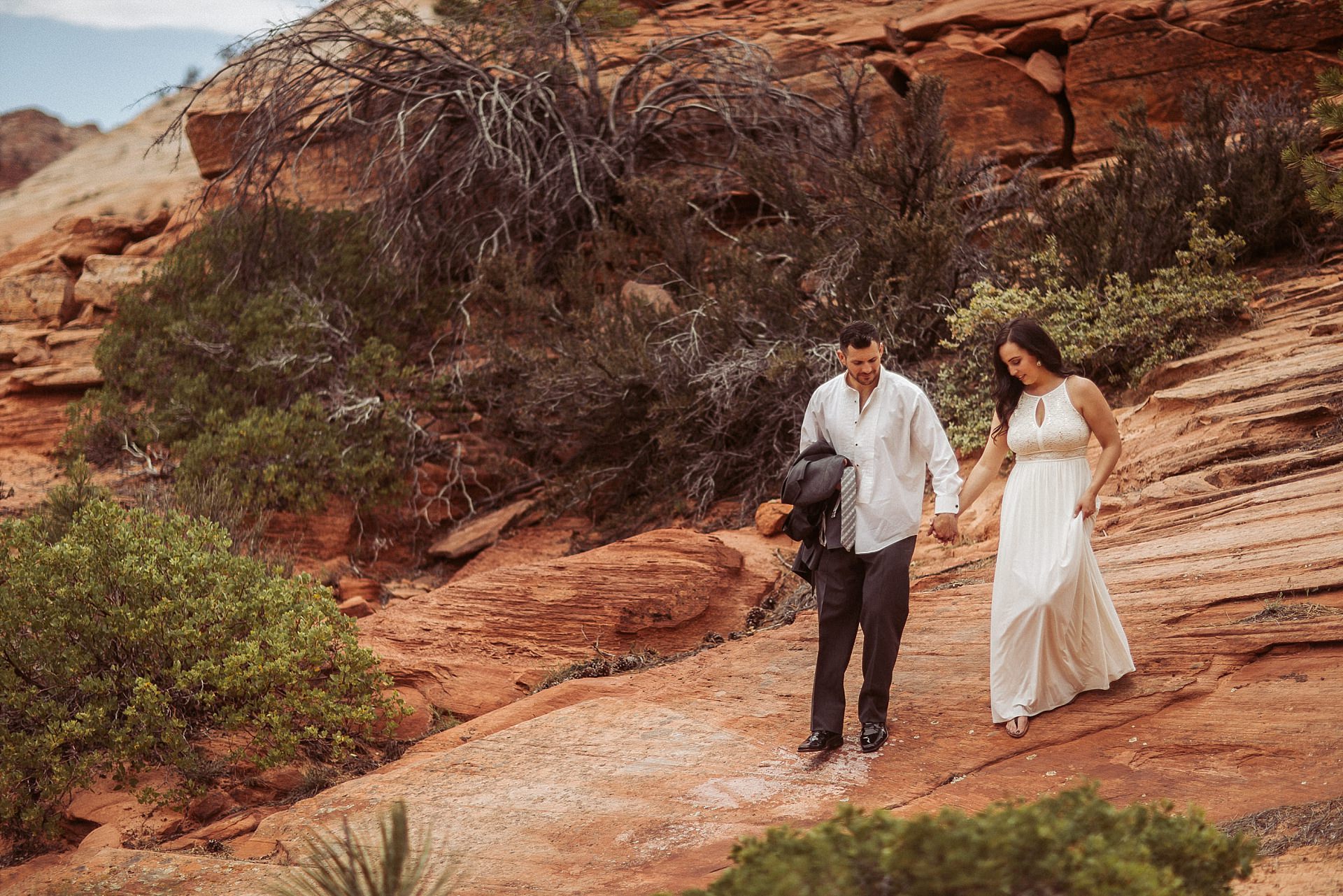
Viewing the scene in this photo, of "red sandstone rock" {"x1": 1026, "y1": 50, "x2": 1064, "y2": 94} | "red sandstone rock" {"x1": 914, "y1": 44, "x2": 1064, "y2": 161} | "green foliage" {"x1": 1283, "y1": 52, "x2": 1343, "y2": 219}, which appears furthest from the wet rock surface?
"red sandstone rock" {"x1": 1026, "y1": 50, "x2": 1064, "y2": 94}

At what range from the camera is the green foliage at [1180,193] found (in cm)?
906

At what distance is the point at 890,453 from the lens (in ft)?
16.3

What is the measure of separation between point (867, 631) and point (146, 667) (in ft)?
12.6

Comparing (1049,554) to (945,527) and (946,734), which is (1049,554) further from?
(946,734)

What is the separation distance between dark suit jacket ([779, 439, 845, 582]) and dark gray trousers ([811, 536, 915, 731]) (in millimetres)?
112

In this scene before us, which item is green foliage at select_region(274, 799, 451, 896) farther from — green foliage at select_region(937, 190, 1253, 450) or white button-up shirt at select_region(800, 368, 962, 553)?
green foliage at select_region(937, 190, 1253, 450)

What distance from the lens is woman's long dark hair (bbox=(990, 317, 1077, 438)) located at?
4.91 metres

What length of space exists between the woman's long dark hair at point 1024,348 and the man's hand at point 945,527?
0.65 metres

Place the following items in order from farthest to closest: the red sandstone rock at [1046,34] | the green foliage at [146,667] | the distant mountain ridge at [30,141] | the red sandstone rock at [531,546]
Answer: the distant mountain ridge at [30,141]
the red sandstone rock at [1046,34]
the red sandstone rock at [531,546]
the green foliage at [146,667]

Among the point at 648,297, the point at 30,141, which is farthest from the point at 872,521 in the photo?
the point at 30,141

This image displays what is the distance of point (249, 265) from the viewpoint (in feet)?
42.3

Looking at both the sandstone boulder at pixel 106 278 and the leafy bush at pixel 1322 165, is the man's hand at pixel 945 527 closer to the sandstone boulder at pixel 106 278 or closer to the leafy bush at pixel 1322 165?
the leafy bush at pixel 1322 165

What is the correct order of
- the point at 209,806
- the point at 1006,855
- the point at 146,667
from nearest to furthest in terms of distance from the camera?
the point at 1006,855 < the point at 209,806 < the point at 146,667

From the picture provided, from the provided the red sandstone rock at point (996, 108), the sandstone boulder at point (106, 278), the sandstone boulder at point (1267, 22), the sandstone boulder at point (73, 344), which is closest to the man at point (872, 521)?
the red sandstone rock at point (996, 108)
